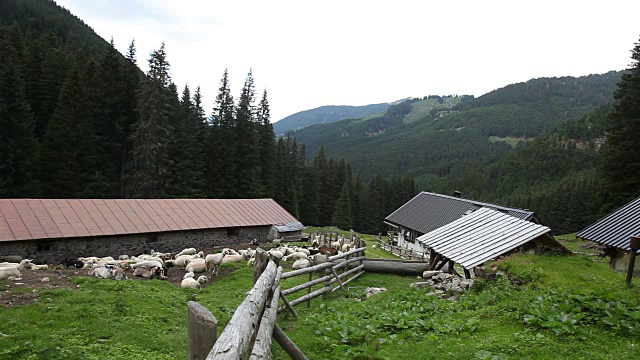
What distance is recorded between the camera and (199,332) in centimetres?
323

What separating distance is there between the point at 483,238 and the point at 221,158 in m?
40.4

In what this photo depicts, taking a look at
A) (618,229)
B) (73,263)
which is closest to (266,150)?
(73,263)

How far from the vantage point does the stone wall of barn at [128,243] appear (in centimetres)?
1927

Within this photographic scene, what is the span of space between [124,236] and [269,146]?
3611cm

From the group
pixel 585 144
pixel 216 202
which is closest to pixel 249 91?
pixel 216 202

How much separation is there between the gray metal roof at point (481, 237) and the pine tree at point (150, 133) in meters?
30.8

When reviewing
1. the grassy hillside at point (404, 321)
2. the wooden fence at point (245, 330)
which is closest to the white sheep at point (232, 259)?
the grassy hillside at point (404, 321)

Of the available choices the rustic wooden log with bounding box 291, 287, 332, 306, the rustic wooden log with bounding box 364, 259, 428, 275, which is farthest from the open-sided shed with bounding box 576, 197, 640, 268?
the rustic wooden log with bounding box 291, 287, 332, 306

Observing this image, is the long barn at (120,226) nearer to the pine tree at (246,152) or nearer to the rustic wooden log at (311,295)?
the rustic wooden log at (311,295)

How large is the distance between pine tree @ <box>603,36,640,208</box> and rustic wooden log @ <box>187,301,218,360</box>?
39692 mm

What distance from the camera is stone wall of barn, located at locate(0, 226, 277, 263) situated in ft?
63.2

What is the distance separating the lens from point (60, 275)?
15242 mm

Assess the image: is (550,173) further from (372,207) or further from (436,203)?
(436,203)

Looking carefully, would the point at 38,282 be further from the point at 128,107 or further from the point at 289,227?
the point at 128,107
